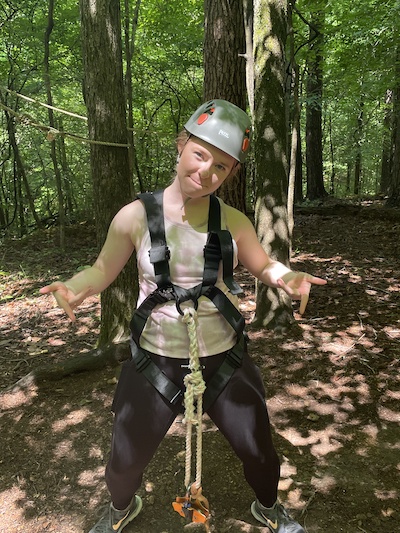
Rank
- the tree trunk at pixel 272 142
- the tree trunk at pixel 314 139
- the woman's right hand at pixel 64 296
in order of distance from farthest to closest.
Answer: the tree trunk at pixel 314 139
the tree trunk at pixel 272 142
the woman's right hand at pixel 64 296

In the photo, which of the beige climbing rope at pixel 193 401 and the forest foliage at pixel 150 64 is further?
the forest foliage at pixel 150 64

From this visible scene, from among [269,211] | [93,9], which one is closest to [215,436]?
[269,211]

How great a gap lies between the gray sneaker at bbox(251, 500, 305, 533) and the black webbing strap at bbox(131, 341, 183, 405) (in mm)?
923

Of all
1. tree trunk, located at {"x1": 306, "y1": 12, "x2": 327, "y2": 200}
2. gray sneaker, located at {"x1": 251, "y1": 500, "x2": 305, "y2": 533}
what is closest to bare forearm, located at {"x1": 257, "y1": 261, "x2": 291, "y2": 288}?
gray sneaker, located at {"x1": 251, "y1": 500, "x2": 305, "y2": 533}

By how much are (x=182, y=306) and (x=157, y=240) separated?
302 millimetres

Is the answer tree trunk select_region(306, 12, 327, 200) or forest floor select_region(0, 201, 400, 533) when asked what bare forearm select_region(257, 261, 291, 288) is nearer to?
forest floor select_region(0, 201, 400, 533)

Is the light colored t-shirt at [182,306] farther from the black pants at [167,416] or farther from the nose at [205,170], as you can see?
the nose at [205,170]

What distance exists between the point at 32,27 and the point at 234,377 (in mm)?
10086

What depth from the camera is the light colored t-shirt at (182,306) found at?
71.3 inches

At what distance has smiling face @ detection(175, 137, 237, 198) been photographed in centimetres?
174

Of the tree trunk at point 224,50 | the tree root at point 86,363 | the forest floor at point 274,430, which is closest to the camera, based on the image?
the forest floor at point 274,430

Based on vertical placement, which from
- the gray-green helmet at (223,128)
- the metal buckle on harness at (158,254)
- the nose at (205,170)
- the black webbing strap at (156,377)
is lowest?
the black webbing strap at (156,377)

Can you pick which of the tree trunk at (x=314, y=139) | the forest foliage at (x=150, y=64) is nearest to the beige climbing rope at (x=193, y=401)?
the forest foliage at (x=150, y=64)

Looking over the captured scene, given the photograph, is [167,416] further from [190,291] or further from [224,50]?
[224,50]
